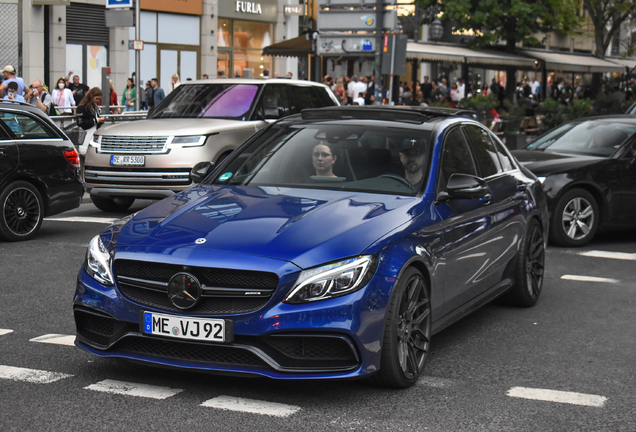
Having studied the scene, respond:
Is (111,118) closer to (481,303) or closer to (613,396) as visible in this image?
(481,303)

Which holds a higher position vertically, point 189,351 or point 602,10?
point 602,10

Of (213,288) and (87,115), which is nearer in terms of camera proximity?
(213,288)

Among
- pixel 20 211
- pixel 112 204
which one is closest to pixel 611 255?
pixel 20 211

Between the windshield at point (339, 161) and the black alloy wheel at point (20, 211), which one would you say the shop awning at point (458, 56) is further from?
the windshield at point (339, 161)

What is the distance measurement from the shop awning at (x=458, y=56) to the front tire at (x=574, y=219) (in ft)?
60.0

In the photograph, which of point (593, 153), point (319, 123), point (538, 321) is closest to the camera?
point (319, 123)

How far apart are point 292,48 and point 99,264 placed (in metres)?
26.0

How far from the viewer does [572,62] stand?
40.3 meters

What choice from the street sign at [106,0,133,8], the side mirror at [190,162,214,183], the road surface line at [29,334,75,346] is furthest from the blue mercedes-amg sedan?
the street sign at [106,0,133,8]

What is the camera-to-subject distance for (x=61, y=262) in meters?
9.27

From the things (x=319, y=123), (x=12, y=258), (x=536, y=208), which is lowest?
(x=12, y=258)

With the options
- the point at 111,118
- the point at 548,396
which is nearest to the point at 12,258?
the point at 548,396

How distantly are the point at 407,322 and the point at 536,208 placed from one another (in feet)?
9.11

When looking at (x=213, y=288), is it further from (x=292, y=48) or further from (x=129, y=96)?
(x=292, y=48)
